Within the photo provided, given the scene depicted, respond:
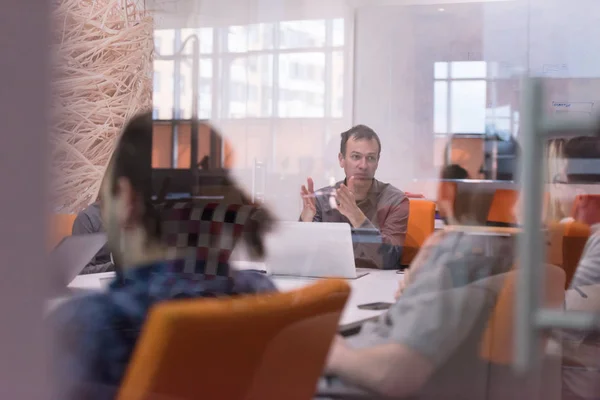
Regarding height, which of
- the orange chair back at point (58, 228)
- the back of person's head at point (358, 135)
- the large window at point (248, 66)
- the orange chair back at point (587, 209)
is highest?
the large window at point (248, 66)

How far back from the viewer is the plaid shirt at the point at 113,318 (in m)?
0.82

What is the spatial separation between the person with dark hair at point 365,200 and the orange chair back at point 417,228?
37mm

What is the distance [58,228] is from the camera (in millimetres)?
733

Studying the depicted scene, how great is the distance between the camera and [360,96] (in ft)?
4.73

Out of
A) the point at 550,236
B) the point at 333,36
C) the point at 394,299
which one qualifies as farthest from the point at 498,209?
the point at 333,36

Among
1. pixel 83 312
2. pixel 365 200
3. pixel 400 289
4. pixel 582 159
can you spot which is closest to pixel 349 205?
pixel 365 200

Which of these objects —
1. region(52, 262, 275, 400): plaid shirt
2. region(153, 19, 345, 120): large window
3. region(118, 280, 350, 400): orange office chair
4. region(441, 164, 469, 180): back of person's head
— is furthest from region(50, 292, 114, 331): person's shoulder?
region(441, 164, 469, 180): back of person's head

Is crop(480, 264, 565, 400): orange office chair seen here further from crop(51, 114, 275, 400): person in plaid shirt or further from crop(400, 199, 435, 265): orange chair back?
crop(51, 114, 275, 400): person in plaid shirt

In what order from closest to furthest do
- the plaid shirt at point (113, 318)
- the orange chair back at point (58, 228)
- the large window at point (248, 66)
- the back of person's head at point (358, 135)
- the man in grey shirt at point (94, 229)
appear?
1. the orange chair back at point (58, 228)
2. the plaid shirt at point (113, 318)
3. the man in grey shirt at point (94, 229)
4. the large window at point (248, 66)
5. the back of person's head at point (358, 135)

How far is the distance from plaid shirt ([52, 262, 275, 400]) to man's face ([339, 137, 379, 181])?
1.24 ft

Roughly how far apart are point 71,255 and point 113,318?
0.13 m

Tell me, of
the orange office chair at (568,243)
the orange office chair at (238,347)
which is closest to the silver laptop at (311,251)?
the orange office chair at (238,347)

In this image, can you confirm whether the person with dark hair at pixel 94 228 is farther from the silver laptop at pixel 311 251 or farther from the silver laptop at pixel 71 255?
the silver laptop at pixel 311 251

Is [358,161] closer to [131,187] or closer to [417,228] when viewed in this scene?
[417,228]
